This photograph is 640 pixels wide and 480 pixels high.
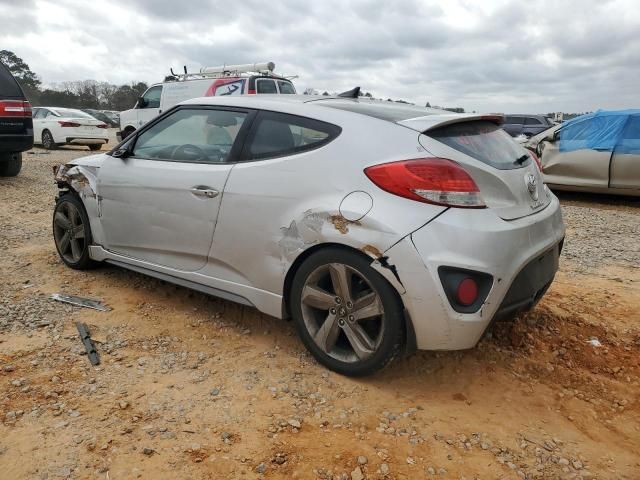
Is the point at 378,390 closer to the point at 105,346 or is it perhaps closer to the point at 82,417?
the point at 82,417

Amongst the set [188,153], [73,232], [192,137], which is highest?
[192,137]

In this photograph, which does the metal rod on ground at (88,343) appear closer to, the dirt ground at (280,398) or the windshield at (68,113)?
the dirt ground at (280,398)

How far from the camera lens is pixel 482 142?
2.89 metres

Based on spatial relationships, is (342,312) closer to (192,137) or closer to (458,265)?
(458,265)

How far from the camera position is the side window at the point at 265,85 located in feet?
41.2

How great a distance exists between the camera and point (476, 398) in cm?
278

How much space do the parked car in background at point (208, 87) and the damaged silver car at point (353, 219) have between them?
30.8ft

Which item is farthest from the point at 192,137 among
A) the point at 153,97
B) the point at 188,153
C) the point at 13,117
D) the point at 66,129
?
the point at 66,129

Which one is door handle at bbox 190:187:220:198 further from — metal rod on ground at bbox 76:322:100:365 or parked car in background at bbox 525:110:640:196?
parked car in background at bbox 525:110:640:196

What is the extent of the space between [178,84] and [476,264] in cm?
1321

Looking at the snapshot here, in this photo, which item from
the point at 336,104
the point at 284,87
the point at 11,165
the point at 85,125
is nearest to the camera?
the point at 336,104

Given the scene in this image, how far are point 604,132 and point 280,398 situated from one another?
839 centimetres

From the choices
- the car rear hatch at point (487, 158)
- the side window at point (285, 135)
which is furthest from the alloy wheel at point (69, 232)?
the car rear hatch at point (487, 158)

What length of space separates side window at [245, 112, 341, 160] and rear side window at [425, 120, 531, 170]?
0.58m
